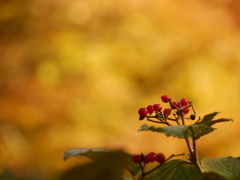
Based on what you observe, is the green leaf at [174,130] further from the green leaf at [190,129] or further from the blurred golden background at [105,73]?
the blurred golden background at [105,73]

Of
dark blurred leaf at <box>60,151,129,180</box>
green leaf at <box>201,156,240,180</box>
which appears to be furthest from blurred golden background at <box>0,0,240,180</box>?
dark blurred leaf at <box>60,151,129,180</box>

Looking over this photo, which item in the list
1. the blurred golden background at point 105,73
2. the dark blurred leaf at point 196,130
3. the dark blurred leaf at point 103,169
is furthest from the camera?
the blurred golden background at point 105,73

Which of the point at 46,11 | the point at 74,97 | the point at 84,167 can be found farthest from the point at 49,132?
the point at 84,167

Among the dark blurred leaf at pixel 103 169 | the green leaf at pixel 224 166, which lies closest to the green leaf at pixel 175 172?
the green leaf at pixel 224 166

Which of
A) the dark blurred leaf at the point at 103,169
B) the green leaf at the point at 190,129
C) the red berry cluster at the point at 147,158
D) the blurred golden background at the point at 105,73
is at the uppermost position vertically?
the blurred golden background at the point at 105,73

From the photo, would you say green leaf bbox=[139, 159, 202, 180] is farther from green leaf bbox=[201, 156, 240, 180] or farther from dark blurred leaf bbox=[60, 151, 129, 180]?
dark blurred leaf bbox=[60, 151, 129, 180]

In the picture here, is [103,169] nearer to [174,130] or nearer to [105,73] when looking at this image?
[174,130]
